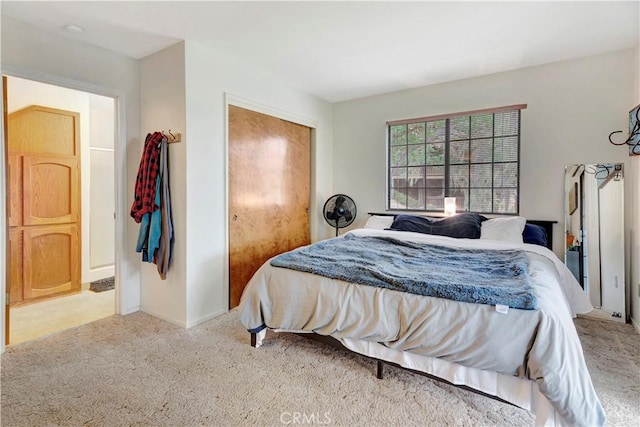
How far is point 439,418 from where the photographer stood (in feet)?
5.36

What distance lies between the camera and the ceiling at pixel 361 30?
7.31ft

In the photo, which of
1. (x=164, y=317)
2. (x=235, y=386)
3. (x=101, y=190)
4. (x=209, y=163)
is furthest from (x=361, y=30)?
(x=101, y=190)

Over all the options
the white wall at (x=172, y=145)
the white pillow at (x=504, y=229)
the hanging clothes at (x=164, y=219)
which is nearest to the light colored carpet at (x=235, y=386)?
the white wall at (x=172, y=145)

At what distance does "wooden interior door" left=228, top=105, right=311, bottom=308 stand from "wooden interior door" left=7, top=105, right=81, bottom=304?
1.98 metres

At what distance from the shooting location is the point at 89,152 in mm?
3977

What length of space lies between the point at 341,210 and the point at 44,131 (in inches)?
131

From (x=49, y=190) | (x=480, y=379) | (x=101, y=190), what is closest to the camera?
(x=480, y=379)

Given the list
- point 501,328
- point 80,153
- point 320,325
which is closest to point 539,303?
point 501,328

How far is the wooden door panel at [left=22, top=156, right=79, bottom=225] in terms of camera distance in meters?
3.35

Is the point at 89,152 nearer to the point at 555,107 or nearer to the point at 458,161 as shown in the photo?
the point at 458,161

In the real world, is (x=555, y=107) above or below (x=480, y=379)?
above

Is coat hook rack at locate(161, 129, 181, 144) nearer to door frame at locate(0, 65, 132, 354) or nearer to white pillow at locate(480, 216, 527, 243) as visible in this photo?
door frame at locate(0, 65, 132, 354)

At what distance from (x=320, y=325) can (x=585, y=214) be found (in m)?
2.72

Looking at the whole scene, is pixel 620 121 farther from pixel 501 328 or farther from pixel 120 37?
pixel 120 37
